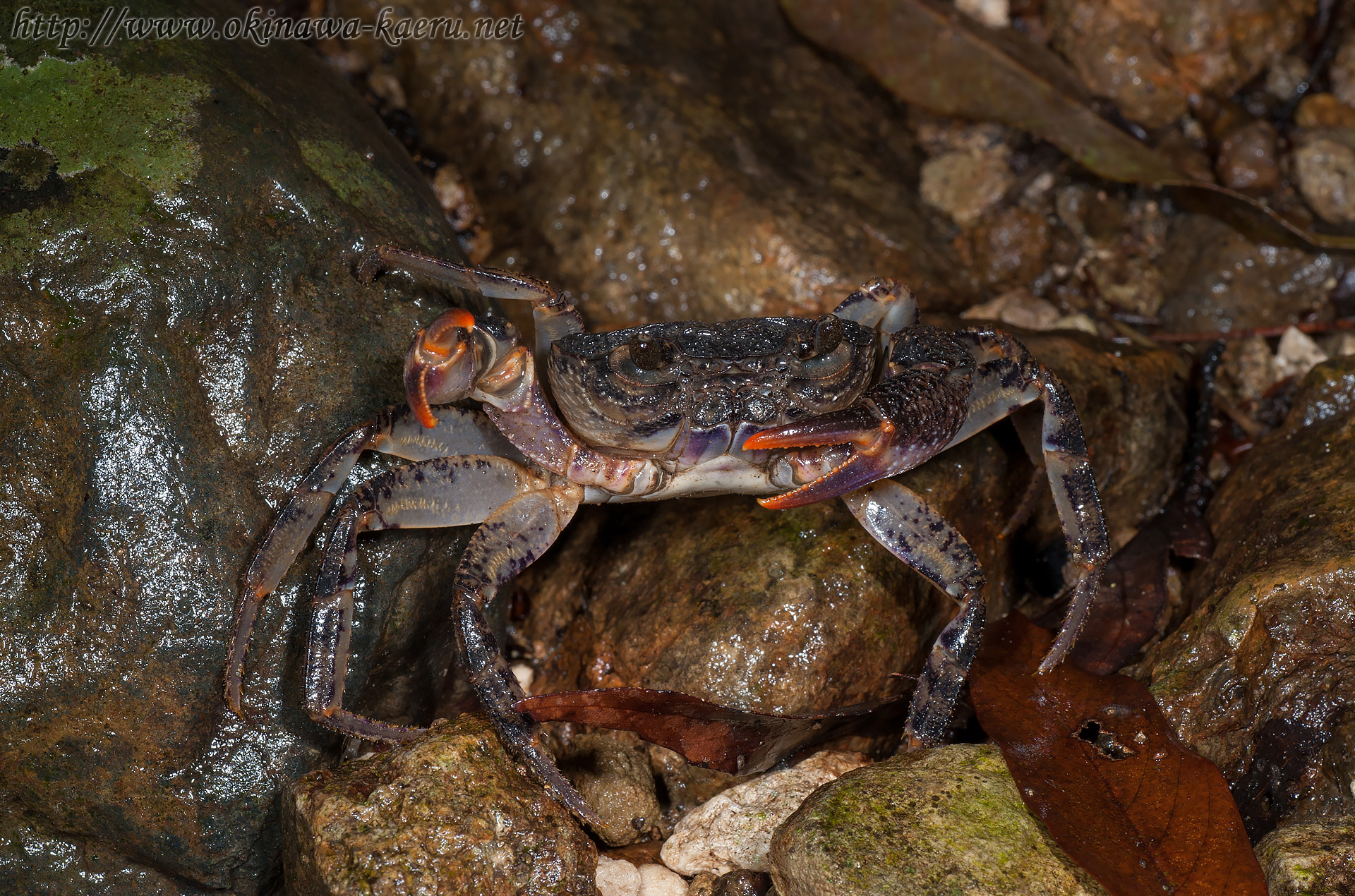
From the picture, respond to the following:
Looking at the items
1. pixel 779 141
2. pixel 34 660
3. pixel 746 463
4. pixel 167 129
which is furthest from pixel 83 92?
pixel 779 141

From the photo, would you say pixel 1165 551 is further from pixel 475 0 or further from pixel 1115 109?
pixel 475 0

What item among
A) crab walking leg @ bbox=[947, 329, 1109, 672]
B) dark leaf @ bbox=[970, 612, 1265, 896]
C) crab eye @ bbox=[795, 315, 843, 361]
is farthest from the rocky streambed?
crab eye @ bbox=[795, 315, 843, 361]

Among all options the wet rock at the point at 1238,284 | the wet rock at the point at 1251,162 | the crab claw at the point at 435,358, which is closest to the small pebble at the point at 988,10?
the wet rock at the point at 1251,162

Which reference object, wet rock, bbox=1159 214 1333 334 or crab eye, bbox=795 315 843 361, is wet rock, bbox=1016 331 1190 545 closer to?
wet rock, bbox=1159 214 1333 334

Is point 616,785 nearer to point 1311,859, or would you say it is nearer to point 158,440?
point 158,440

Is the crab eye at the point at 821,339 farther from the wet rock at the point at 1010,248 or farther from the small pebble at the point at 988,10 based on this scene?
the small pebble at the point at 988,10

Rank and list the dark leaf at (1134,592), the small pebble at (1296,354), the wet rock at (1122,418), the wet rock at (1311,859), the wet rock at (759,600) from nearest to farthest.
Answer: the wet rock at (1311,859) → the wet rock at (759,600) → the dark leaf at (1134,592) → the wet rock at (1122,418) → the small pebble at (1296,354)
